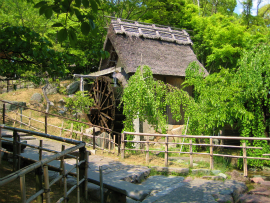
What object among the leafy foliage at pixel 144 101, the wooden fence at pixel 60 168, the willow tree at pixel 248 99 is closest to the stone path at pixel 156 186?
the wooden fence at pixel 60 168

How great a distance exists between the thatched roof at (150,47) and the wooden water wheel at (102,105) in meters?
1.37

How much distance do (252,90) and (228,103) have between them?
95 cm

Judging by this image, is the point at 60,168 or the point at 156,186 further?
the point at 156,186

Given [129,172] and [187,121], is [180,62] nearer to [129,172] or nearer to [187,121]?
[187,121]

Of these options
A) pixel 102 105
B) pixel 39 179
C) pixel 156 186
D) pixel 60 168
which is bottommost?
pixel 156 186

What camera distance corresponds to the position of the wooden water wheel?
1470 cm

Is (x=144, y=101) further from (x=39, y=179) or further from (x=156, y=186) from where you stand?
(x=39, y=179)

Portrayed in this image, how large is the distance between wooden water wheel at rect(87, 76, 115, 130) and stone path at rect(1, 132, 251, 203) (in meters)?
7.39

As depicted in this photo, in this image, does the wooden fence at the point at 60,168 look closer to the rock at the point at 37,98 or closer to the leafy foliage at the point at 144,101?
the leafy foliage at the point at 144,101

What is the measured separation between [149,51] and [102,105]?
14.3 ft

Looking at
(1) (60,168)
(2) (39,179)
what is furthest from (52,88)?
(2) (39,179)

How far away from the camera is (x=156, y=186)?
609 centimetres

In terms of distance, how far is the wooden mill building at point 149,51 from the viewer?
13141mm

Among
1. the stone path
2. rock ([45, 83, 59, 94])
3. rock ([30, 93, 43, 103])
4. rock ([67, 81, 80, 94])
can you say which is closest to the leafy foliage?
the stone path
